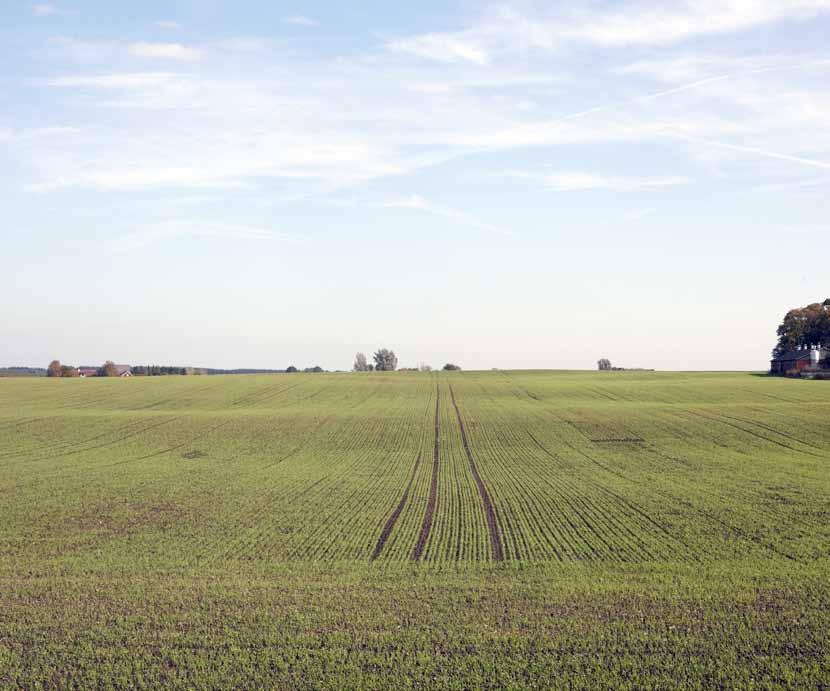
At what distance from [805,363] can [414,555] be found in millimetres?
100277

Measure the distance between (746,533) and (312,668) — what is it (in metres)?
16.3

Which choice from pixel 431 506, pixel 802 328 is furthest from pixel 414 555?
pixel 802 328

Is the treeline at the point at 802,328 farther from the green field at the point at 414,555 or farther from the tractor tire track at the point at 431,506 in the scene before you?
the tractor tire track at the point at 431,506

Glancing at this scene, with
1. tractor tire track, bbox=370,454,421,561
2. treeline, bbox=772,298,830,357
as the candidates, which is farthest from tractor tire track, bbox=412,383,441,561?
treeline, bbox=772,298,830,357

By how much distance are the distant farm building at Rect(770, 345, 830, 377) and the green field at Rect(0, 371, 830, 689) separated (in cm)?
5641

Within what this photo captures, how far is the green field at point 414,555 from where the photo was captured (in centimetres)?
1388

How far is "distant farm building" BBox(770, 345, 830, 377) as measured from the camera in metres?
103

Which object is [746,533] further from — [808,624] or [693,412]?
[693,412]

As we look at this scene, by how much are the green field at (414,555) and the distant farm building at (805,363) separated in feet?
185

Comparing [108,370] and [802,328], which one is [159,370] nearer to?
[108,370]

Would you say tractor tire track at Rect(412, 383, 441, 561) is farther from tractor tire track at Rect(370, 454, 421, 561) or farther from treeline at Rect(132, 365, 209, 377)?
treeline at Rect(132, 365, 209, 377)

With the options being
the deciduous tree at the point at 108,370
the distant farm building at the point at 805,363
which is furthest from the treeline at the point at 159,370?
the distant farm building at the point at 805,363

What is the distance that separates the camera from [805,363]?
356ft

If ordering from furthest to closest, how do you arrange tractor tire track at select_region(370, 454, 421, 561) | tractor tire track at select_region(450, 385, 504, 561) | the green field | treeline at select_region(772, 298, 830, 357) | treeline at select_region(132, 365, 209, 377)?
treeline at select_region(132, 365, 209, 377)
treeline at select_region(772, 298, 830, 357)
tractor tire track at select_region(450, 385, 504, 561)
tractor tire track at select_region(370, 454, 421, 561)
the green field
